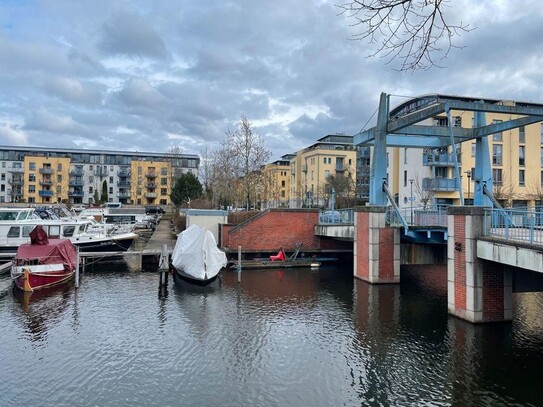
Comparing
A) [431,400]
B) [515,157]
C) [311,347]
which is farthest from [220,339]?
[515,157]

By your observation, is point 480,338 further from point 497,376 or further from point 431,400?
point 431,400

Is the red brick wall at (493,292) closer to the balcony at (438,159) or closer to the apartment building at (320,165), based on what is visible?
the balcony at (438,159)

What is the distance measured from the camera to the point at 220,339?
14.6 m

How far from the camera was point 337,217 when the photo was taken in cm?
3206

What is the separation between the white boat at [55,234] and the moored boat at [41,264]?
22.7 ft

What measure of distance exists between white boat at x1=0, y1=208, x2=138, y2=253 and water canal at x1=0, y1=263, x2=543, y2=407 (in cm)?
1026

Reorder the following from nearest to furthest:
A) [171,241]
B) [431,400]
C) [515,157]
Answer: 1. [431,400]
2. [171,241]
3. [515,157]

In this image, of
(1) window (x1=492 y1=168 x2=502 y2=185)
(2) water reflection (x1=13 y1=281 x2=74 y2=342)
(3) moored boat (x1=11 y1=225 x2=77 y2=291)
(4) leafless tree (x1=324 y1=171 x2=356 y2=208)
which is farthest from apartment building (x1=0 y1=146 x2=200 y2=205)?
(2) water reflection (x1=13 y1=281 x2=74 y2=342)

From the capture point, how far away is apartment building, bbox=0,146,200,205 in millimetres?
97562

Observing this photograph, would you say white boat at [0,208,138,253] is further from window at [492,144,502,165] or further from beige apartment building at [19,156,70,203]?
→ beige apartment building at [19,156,70,203]

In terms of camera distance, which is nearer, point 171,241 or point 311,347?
point 311,347

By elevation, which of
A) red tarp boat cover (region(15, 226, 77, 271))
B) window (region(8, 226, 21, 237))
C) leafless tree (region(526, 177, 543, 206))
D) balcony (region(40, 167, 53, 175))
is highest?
balcony (region(40, 167, 53, 175))

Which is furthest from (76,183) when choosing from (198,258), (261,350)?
(261,350)

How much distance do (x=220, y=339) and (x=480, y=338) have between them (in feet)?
27.8
